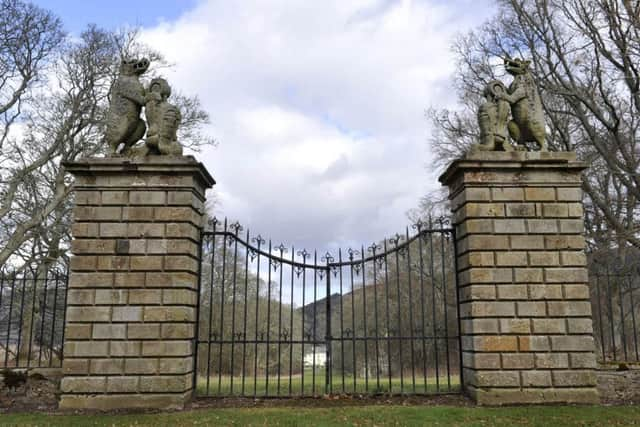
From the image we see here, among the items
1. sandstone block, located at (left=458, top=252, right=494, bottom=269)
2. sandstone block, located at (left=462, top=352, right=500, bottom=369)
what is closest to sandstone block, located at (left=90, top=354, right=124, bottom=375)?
sandstone block, located at (left=462, top=352, right=500, bottom=369)

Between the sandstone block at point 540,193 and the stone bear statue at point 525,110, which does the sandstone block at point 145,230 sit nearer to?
the sandstone block at point 540,193

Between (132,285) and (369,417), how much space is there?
3.88 meters

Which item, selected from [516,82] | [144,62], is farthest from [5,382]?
[516,82]

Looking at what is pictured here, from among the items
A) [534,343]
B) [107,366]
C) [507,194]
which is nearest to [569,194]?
[507,194]

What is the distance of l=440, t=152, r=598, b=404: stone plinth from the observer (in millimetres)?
7363

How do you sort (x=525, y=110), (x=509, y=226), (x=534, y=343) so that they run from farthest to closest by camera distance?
1. (x=525, y=110)
2. (x=509, y=226)
3. (x=534, y=343)

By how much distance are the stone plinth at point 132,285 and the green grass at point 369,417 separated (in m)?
0.52

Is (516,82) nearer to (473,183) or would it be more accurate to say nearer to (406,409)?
(473,183)

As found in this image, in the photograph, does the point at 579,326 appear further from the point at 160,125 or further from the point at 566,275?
the point at 160,125

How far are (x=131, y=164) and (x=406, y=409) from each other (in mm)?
5395

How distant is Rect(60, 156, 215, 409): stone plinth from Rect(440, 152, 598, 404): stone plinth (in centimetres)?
423

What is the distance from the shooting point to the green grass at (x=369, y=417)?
6.39 meters

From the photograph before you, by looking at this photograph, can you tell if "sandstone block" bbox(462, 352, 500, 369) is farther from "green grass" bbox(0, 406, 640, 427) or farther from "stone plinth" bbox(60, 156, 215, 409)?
"stone plinth" bbox(60, 156, 215, 409)

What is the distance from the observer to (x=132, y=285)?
7.49 m
